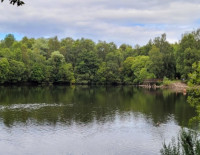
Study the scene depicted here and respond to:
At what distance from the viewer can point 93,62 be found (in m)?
114

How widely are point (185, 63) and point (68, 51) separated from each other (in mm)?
53415

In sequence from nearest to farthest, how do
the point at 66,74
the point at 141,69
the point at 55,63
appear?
the point at 66,74
the point at 55,63
the point at 141,69

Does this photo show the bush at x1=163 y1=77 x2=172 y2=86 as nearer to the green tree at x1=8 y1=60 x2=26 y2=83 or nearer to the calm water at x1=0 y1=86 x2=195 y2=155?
the green tree at x1=8 y1=60 x2=26 y2=83

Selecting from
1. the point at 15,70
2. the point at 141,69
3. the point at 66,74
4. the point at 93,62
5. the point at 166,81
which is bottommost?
the point at 166,81

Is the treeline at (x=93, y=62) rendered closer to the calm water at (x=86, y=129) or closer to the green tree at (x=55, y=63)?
the green tree at (x=55, y=63)

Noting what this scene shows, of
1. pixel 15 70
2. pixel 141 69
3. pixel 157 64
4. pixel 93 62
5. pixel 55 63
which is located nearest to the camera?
pixel 15 70

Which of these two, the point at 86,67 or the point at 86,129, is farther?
the point at 86,67

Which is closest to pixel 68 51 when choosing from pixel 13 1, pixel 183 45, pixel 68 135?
pixel 183 45

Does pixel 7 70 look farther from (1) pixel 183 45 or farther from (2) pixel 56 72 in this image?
(1) pixel 183 45

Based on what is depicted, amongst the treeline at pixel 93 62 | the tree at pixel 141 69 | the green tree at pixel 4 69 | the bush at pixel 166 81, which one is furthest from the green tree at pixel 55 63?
the bush at pixel 166 81

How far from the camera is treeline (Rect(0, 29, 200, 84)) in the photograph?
298ft

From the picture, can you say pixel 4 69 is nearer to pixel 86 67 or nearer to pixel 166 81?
pixel 86 67

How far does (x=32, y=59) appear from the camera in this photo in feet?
347

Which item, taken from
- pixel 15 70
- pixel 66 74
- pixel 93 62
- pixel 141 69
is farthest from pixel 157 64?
pixel 15 70
